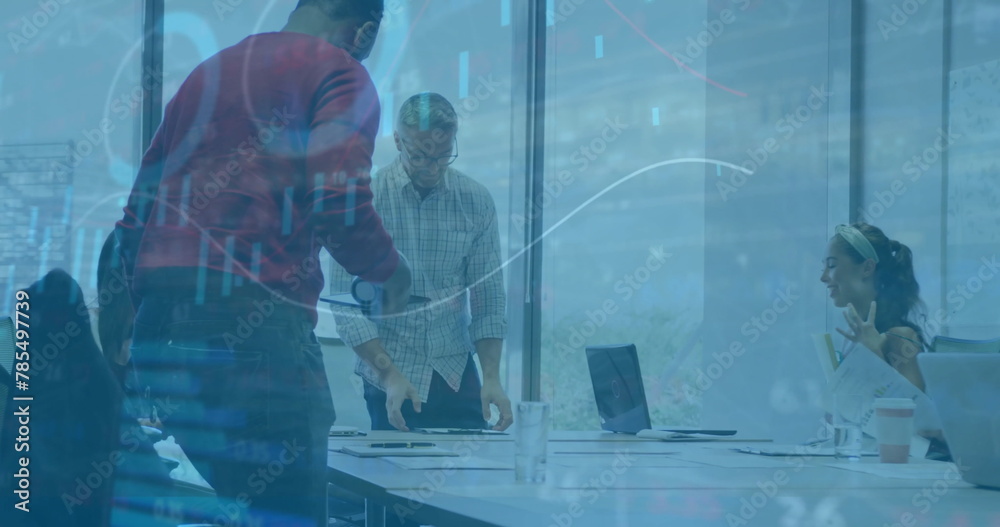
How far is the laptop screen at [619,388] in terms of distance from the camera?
2.55m

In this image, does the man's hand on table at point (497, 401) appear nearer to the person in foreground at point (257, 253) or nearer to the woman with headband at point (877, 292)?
the woman with headband at point (877, 292)

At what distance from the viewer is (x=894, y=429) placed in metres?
1.81

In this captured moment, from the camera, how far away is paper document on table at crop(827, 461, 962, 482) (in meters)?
1.61

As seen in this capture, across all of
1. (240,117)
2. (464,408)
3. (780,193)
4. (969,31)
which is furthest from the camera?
(780,193)

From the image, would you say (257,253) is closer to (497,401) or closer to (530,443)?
(530,443)

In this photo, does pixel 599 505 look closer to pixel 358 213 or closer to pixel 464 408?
pixel 358 213

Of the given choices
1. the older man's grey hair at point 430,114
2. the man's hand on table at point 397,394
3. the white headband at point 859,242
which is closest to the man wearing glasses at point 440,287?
the older man's grey hair at point 430,114

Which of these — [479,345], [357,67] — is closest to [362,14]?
[357,67]

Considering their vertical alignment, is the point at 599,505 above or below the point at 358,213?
below

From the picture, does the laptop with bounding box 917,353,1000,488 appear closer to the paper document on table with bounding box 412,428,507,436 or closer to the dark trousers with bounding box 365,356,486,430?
the paper document on table with bounding box 412,428,507,436

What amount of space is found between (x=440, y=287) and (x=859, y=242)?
4.46 feet

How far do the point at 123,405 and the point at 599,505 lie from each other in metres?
0.57

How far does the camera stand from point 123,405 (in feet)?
3.35

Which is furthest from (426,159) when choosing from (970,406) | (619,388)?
(970,406)
